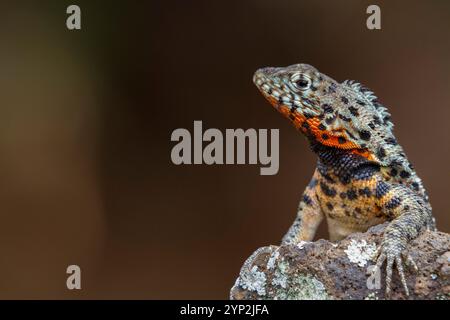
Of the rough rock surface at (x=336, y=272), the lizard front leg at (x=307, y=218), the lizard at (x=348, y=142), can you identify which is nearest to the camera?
the rough rock surface at (x=336, y=272)

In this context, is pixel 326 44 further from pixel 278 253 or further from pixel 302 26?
pixel 278 253

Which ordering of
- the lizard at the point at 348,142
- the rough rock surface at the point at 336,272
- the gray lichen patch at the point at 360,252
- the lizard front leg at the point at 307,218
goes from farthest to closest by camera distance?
1. the lizard front leg at the point at 307,218
2. the lizard at the point at 348,142
3. the gray lichen patch at the point at 360,252
4. the rough rock surface at the point at 336,272

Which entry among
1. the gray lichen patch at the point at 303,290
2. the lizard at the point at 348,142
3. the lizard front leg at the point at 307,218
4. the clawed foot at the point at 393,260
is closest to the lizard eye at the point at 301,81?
the lizard at the point at 348,142

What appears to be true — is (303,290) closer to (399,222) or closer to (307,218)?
(399,222)

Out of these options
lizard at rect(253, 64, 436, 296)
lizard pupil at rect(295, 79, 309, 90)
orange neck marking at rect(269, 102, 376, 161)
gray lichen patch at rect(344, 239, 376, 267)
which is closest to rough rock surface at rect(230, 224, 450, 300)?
gray lichen patch at rect(344, 239, 376, 267)

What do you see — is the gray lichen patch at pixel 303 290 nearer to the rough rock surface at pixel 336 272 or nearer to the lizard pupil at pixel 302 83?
the rough rock surface at pixel 336 272
